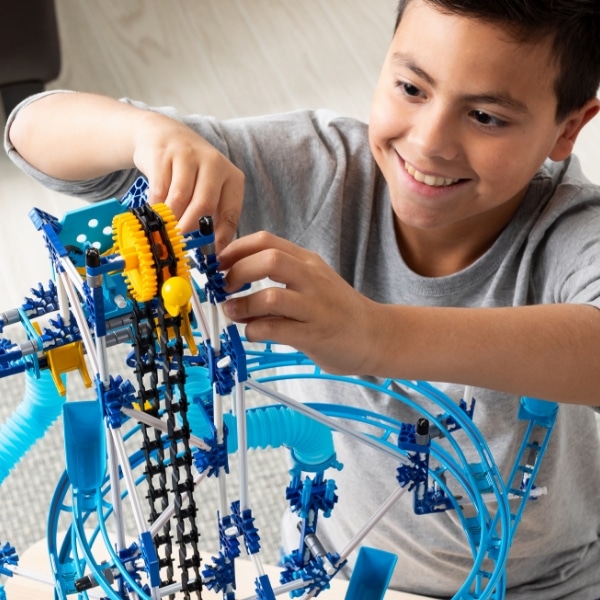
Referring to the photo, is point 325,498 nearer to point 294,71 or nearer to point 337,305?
point 337,305

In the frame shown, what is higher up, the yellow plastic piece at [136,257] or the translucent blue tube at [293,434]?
the yellow plastic piece at [136,257]

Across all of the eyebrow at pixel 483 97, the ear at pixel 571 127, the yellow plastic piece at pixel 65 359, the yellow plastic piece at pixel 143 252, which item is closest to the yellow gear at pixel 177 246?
the yellow plastic piece at pixel 143 252

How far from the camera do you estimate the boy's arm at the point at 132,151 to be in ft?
2.13

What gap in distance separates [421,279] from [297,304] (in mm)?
Result: 351

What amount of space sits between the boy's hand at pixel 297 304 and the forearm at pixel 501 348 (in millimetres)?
33

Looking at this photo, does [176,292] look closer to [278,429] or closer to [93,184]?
[278,429]

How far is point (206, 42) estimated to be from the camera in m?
2.16

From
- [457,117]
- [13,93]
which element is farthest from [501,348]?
[13,93]

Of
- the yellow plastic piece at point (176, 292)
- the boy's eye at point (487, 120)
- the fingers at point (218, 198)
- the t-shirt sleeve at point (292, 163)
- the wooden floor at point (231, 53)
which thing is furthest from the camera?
the wooden floor at point (231, 53)

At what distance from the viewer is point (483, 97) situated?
718 millimetres

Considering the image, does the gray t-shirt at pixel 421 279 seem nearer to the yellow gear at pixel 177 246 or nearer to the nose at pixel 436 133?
the nose at pixel 436 133

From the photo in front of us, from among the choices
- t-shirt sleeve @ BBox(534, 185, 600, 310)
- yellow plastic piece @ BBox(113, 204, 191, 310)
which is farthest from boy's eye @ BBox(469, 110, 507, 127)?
yellow plastic piece @ BBox(113, 204, 191, 310)

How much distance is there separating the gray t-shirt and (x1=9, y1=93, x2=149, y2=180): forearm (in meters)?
0.02

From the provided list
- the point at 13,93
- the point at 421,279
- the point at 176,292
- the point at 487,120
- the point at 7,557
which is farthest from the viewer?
the point at 13,93
